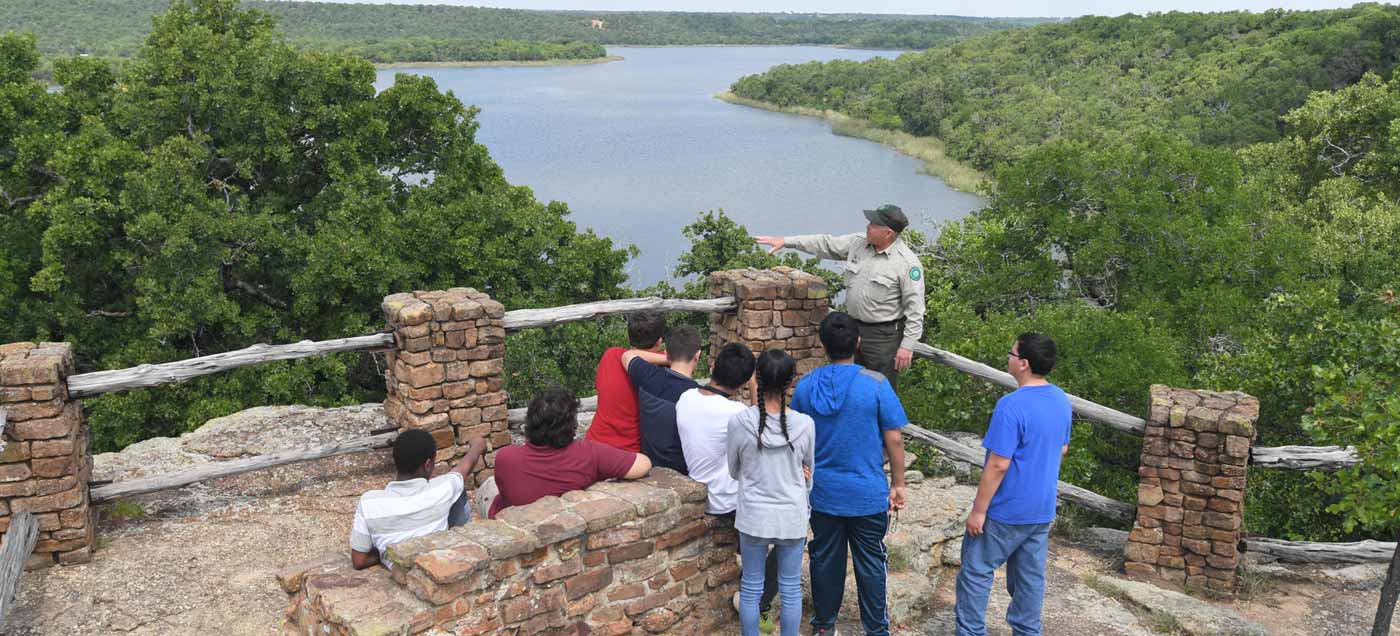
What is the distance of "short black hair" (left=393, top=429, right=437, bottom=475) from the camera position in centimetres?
464

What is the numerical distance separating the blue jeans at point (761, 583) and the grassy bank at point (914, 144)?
113ft

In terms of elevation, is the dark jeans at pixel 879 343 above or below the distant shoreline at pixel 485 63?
below

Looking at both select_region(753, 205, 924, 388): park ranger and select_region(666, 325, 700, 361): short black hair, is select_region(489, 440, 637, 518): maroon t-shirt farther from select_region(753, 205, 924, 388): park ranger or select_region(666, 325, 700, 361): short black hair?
select_region(753, 205, 924, 388): park ranger

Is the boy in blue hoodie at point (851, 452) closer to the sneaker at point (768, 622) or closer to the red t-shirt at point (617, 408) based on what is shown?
the sneaker at point (768, 622)

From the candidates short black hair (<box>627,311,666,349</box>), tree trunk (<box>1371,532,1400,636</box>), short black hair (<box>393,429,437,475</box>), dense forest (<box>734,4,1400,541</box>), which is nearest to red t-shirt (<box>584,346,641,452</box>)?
short black hair (<box>627,311,666,349</box>)

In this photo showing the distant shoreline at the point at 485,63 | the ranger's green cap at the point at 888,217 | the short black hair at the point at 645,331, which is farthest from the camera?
the distant shoreline at the point at 485,63

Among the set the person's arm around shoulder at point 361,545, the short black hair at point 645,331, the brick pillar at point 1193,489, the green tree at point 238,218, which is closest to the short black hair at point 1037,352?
the short black hair at point 645,331

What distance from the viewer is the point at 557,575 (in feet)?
15.2

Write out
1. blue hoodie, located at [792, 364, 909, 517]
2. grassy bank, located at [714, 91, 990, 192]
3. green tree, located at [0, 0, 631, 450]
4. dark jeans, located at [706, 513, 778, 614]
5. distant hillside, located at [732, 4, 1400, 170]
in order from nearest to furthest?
blue hoodie, located at [792, 364, 909, 517] < dark jeans, located at [706, 513, 778, 614] < green tree, located at [0, 0, 631, 450] < distant hillside, located at [732, 4, 1400, 170] < grassy bank, located at [714, 91, 990, 192]

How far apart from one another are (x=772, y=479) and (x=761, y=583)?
0.55 metres

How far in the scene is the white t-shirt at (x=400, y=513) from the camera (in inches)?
181

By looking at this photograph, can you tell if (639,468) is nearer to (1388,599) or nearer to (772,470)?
(772,470)

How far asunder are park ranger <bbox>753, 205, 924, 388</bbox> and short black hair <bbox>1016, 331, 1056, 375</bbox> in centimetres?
171

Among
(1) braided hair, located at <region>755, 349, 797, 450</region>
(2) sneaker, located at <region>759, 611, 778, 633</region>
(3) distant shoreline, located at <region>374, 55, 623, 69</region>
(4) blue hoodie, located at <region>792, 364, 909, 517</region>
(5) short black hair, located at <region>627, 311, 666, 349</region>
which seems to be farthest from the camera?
(3) distant shoreline, located at <region>374, 55, 623, 69</region>
